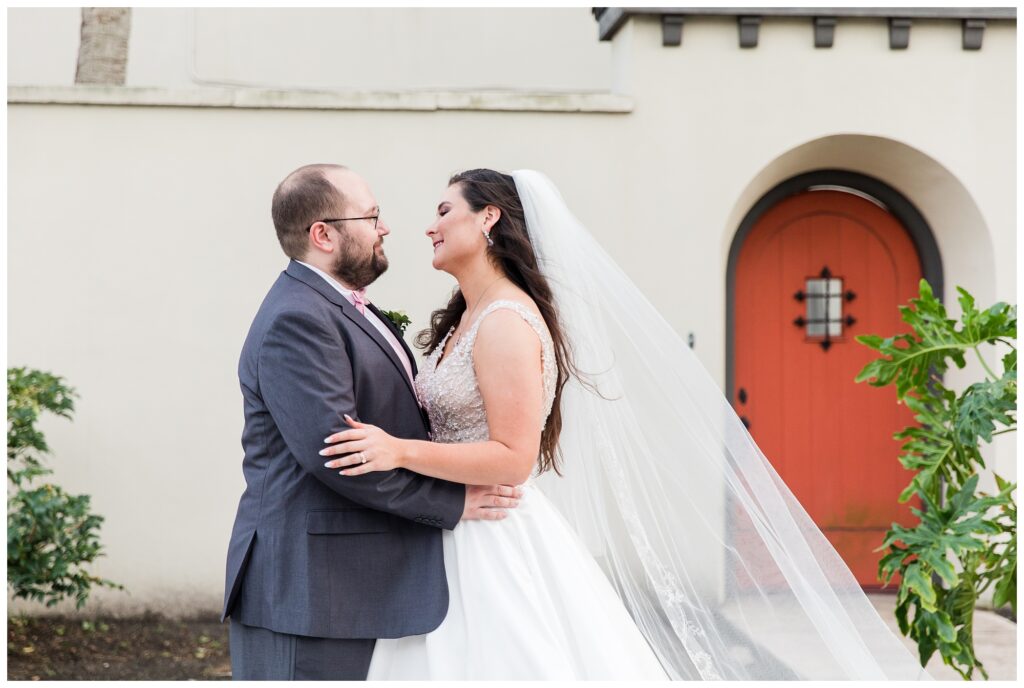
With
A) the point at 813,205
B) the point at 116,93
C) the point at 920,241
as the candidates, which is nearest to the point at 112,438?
the point at 116,93

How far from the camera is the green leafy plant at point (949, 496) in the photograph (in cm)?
344

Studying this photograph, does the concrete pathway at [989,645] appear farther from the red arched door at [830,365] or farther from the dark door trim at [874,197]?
the dark door trim at [874,197]

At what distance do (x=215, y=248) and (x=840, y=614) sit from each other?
4.06 m

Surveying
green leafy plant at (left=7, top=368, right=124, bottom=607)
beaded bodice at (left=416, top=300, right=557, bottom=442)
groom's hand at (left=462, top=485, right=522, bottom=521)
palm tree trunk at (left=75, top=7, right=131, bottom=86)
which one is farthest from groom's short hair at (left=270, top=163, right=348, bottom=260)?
palm tree trunk at (left=75, top=7, right=131, bottom=86)

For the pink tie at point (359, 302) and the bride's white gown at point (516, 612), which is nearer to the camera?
the bride's white gown at point (516, 612)

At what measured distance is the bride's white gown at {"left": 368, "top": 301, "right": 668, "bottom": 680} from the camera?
2359mm

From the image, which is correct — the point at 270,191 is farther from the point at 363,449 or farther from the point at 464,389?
the point at 363,449

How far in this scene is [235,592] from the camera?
7.79 feet

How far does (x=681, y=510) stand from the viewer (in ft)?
9.07

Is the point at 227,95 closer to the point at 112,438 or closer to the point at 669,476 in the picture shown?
the point at 112,438

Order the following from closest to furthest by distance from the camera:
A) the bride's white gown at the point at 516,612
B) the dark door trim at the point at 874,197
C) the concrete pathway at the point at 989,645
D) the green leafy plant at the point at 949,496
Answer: the bride's white gown at the point at 516,612
the green leafy plant at the point at 949,496
the concrete pathway at the point at 989,645
the dark door trim at the point at 874,197

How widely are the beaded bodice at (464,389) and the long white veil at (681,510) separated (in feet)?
0.80

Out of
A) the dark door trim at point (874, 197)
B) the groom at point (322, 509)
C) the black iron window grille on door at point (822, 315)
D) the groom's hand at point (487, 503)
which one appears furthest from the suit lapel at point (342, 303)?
Answer: the black iron window grille on door at point (822, 315)

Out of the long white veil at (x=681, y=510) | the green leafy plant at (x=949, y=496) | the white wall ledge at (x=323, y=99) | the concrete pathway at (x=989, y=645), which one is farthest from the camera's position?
the white wall ledge at (x=323, y=99)
